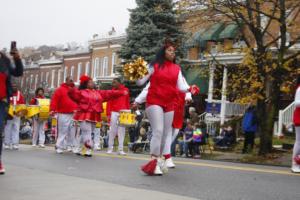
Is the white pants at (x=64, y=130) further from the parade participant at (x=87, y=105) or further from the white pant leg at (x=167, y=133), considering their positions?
the white pant leg at (x=167, y=133)

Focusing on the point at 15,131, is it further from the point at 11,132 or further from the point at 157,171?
the point at 157,171

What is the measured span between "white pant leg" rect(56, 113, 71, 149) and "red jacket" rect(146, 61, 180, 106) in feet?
19.3

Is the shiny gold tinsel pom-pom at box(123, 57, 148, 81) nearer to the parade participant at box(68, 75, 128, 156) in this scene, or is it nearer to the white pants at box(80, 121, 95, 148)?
the parade participant at box(68, 75, 128, 156)

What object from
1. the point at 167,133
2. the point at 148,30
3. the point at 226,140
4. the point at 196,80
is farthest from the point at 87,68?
the point at 167,133

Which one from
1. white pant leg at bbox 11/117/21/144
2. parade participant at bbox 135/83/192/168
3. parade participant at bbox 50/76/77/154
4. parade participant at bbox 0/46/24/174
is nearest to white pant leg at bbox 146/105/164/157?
parade participant at bbox 135/83/192/168

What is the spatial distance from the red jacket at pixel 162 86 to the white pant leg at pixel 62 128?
19.3ft

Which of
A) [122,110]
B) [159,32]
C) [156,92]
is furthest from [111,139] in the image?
[159,32]

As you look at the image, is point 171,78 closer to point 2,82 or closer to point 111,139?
point 2,82

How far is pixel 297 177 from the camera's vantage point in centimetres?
946

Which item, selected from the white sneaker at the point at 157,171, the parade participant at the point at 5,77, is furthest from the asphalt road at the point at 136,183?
the parade participant at the point at 5,77

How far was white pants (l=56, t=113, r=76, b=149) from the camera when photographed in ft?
48.3

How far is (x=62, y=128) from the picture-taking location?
48.5 ft

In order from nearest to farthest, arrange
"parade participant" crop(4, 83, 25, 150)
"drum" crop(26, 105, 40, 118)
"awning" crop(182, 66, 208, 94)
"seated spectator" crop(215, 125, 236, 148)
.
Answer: "parade participant" crop(4, 83, 25, 150)
"drum" crop(26, 105, 40, 118)
"seated spectator" crop(215, 125, 236, 148)
"awning" crop(182, 66, 208, 94)

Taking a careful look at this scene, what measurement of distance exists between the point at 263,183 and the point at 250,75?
917 centimetres
